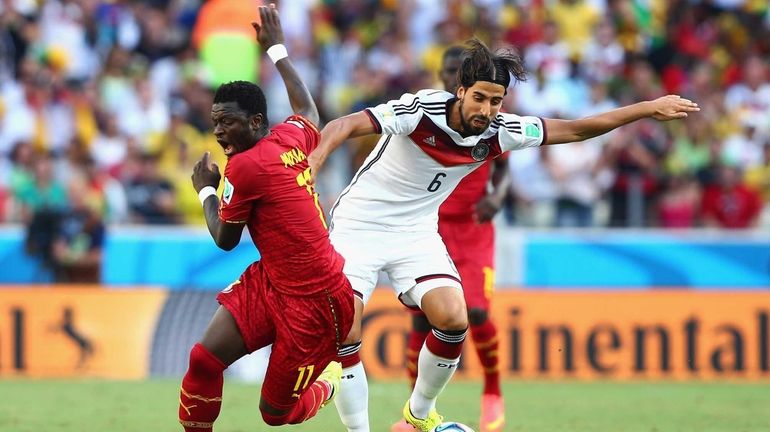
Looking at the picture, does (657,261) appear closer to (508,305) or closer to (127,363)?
(508,305)

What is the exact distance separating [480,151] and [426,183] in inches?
17.0

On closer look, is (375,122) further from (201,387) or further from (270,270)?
(201,387)

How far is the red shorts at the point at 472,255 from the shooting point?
9859mm

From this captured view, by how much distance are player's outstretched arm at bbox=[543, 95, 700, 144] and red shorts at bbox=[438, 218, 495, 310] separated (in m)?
1.99

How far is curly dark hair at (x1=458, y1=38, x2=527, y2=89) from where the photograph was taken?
7820 mm

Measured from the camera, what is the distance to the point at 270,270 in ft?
23.6

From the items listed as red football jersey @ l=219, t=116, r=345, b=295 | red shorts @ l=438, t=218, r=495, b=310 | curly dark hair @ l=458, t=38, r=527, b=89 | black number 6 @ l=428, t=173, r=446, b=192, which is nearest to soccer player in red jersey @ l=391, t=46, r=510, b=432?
red shorts @ l=438, t=218, r=495, b=310

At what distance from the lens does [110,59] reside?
17.5 m

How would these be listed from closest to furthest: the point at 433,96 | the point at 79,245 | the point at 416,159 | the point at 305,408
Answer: the point at 305,408, the point at 433,96, the point at 416,159, the point at 79,245

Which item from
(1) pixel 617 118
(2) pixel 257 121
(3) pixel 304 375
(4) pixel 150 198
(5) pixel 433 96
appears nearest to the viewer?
(2) pixel 257 121

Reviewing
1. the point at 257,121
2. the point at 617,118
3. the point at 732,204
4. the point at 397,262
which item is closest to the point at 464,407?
the point at 397,262

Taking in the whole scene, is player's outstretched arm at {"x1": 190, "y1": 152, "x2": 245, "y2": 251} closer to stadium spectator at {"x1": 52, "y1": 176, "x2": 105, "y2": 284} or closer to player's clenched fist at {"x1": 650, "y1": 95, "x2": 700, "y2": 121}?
player's clenched fist at {"x1": 650, "y1": 95, "x2": 700, "y2": 121}

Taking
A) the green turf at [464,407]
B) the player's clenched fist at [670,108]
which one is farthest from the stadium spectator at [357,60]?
the player's clenched fist at [670,108]

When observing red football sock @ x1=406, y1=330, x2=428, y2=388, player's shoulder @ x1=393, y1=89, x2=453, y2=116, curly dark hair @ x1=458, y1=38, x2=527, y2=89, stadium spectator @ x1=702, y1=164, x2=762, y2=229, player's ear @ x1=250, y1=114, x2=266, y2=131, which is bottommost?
stadium spectator @ x1=702, y1=164, x2=762, y2=229
